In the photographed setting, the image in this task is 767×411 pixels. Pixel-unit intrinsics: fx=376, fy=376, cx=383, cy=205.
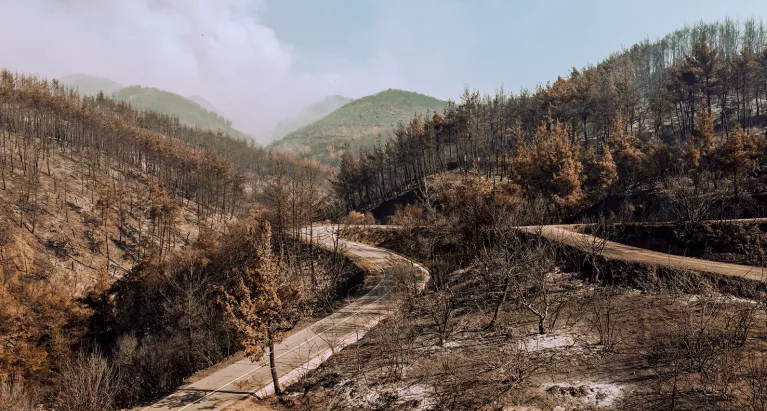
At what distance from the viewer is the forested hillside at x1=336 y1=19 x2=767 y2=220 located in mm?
39031

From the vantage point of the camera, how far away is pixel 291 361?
800 inches

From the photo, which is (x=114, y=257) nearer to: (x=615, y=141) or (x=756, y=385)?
(x=756, y=385)

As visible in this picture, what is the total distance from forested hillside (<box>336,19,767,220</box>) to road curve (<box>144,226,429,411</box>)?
2056 cm

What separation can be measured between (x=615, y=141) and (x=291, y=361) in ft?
169

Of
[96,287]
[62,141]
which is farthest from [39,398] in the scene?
[62,141]

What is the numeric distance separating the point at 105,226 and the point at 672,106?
9720 cm

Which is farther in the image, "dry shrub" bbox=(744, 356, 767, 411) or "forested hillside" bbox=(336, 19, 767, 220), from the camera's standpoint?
"forested hillside" bbox=(336, 19, 767, 220)

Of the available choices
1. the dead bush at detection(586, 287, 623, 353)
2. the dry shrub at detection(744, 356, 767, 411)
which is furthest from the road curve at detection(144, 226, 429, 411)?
the dry shrub at detection(744, 356, 767, 411)

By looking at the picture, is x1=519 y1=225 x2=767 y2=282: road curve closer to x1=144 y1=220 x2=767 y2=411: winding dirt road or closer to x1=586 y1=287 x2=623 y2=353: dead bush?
x1=144 y1=220 x2=767 y2=411: winding dirt road

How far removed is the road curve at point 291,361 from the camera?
669 inches

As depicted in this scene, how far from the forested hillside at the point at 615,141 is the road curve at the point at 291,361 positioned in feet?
67.5

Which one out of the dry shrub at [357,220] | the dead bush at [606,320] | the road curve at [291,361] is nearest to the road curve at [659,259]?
the dead bush at [606,320]

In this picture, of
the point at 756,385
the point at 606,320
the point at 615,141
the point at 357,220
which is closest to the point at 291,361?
the point at 606,320

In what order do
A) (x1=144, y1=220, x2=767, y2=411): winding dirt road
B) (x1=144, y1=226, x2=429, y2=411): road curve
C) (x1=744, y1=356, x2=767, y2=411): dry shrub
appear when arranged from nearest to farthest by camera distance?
(x1=744, y1=356, x2=767, y2=411): dry shrub
(x1=144, y1=226, x2=429, y2=411): road curve
(x1=144, y1=220, x2=767, y2=411): winding dirt road
